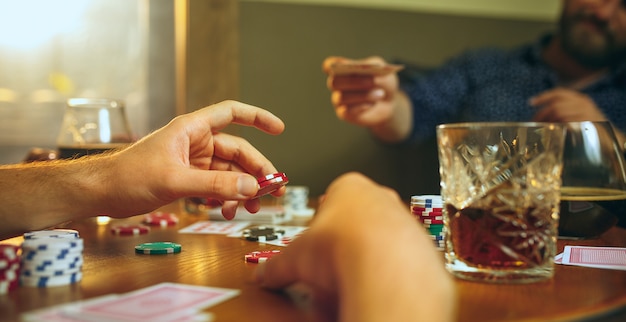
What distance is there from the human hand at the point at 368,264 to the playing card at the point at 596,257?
1.38 ft

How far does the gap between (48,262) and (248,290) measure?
0.26 metres

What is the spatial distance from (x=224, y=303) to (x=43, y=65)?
298cm

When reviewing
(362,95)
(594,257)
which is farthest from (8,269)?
(362,95)

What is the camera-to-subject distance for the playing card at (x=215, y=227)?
1.40 m

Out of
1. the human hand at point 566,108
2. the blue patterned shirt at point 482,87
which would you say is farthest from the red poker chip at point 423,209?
the blue patterned shirt at point 482,87

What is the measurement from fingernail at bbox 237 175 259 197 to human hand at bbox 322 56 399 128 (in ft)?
4.05

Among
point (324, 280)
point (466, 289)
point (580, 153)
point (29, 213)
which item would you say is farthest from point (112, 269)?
point (580, 153)

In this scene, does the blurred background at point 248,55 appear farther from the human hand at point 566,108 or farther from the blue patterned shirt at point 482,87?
the human hand at point 566,108

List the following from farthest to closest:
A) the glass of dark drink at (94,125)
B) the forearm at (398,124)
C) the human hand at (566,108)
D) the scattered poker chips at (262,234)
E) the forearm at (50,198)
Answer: the forearm at (398,124)
the human hand at (566,108)
the glass of dark drink at (94,125)
the scattered poker chips at (262,234)
the forearm at (50,198)

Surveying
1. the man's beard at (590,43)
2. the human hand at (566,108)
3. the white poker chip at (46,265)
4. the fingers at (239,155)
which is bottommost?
the white poker chip at (46,265)

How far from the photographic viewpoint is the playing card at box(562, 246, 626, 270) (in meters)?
1.02

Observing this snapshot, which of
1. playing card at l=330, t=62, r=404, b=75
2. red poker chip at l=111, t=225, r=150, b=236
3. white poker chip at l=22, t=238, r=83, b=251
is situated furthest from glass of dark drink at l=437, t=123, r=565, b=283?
playing card at l=330, t=62, r=404, b=75

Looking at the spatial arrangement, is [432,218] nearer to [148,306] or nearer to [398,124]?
[148,306]

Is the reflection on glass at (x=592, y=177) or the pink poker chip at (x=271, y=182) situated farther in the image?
the reflection on glass at (x=592, y=177)
